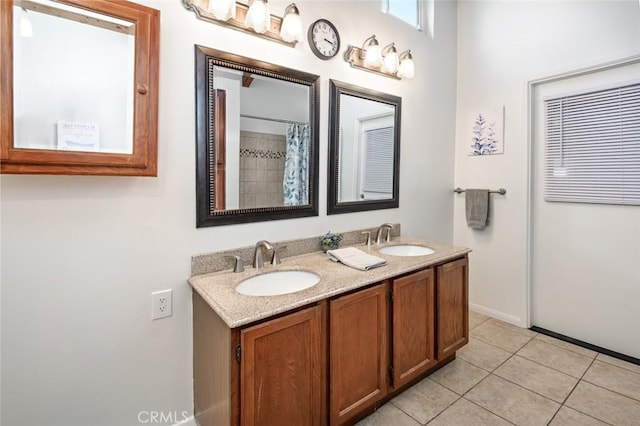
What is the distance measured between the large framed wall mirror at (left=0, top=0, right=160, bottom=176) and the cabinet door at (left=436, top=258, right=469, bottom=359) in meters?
1.74

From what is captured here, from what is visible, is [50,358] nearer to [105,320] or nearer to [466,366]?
[105,320]

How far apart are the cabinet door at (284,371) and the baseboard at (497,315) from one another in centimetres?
214

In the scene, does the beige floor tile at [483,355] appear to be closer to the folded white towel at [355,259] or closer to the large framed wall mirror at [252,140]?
the folded white towel at [355,259]

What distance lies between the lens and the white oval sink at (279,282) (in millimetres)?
1566

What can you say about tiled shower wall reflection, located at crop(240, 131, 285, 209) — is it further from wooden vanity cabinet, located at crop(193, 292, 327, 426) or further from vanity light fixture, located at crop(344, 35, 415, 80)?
vanity light fixture, located at crop(344, 35, 415, 80)

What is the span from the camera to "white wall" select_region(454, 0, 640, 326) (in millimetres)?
2195

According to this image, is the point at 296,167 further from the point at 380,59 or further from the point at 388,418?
the point at 388,418

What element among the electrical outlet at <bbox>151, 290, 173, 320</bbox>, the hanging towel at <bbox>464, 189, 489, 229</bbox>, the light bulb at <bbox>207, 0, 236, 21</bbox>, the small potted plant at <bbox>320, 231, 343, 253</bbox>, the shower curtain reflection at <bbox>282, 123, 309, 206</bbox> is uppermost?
the light bulb at <bbox>207, 0, 236, 21</bbox>

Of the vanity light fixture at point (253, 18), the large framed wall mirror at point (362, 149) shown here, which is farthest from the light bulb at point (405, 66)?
the vanity light fixture at point (253, 18)

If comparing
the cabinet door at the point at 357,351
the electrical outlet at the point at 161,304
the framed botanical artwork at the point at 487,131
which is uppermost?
the framed botanical artwork at the point at 487,131

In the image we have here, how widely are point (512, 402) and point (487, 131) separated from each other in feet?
6.94

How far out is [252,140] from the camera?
67.5 inches

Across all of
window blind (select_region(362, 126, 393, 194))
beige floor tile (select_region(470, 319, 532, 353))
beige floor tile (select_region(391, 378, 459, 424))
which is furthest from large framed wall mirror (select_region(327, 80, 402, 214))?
beige floor tile (select_region(470, 319, 532, 353))

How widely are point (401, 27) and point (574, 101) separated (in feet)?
4.65
